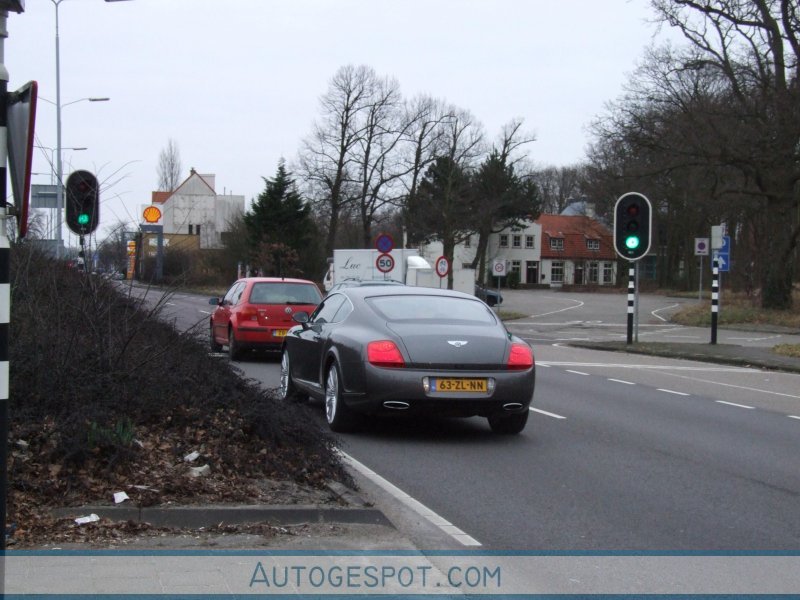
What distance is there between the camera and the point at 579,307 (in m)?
53.6

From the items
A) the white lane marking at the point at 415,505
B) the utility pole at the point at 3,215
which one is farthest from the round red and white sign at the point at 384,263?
the utility pole at the point at 3,215

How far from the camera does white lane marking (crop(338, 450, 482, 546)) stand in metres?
6.34

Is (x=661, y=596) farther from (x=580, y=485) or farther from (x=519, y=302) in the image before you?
(x=519, y=302)

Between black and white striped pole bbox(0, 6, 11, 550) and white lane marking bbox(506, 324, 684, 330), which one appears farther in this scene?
white lane marking bbox(506, 324, 684, 330)

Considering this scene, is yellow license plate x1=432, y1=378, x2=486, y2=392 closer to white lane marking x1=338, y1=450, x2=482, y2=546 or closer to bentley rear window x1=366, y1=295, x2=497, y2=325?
bentley rear window x1=366, y1=295, x2=497, y2=325

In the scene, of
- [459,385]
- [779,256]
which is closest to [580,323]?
[779,256]

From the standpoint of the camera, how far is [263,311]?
18734mm

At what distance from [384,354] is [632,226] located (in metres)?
15.9

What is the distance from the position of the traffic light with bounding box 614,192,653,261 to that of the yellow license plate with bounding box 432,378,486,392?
50.4ft

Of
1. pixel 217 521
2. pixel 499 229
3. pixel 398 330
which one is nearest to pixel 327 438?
pixel 217 521

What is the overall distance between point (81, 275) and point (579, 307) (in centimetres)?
4594

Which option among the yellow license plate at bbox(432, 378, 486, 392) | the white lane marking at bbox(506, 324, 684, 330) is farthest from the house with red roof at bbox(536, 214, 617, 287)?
the yellow license plate at bbox(432, 378, 486, 392)

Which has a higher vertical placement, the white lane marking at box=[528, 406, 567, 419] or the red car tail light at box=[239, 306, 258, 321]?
the red car tail light at box=[239, 306, 258, 321]

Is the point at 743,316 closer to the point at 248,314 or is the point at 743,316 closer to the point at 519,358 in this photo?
the point at 248,314
